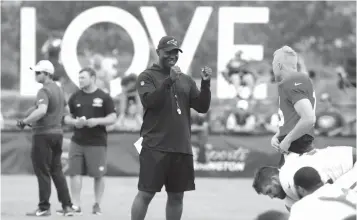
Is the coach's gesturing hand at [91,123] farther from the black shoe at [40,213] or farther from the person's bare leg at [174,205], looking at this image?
the person's bare leg at [174,205]

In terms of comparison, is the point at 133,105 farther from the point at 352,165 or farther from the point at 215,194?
the point at 352,165

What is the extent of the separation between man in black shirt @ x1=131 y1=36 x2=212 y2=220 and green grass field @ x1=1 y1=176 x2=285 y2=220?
7.44 ft

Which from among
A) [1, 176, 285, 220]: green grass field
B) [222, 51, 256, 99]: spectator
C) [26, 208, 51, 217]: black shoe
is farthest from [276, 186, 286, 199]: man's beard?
[222, 51, 256, 99]: spectator

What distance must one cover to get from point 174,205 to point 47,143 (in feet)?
9.34

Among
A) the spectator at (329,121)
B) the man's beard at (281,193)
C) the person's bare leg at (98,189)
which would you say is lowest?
the person's bare leg at (98,189)

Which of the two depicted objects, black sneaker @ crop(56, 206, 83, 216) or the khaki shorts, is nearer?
black sneaker @ crop(56, 206, 83, 216)

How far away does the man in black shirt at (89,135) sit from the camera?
9.96 m

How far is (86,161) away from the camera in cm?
1001

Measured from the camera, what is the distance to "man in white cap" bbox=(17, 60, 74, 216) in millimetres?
9766

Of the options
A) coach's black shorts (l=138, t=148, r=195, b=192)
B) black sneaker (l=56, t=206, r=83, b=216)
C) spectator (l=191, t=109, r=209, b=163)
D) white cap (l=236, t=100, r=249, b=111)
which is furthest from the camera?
white cap (l=236, t=100, r=249, b=111)

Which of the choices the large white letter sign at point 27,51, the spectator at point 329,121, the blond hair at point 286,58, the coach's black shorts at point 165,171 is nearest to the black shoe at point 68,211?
the coach's black shorts at point 165,171

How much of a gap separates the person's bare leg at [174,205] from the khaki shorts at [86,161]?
2652 mm

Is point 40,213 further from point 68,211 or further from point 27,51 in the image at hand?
point 27,51

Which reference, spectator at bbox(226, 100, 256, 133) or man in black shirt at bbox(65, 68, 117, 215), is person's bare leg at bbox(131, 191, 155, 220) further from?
spectator at bbox(226, 100, 256, 133)
